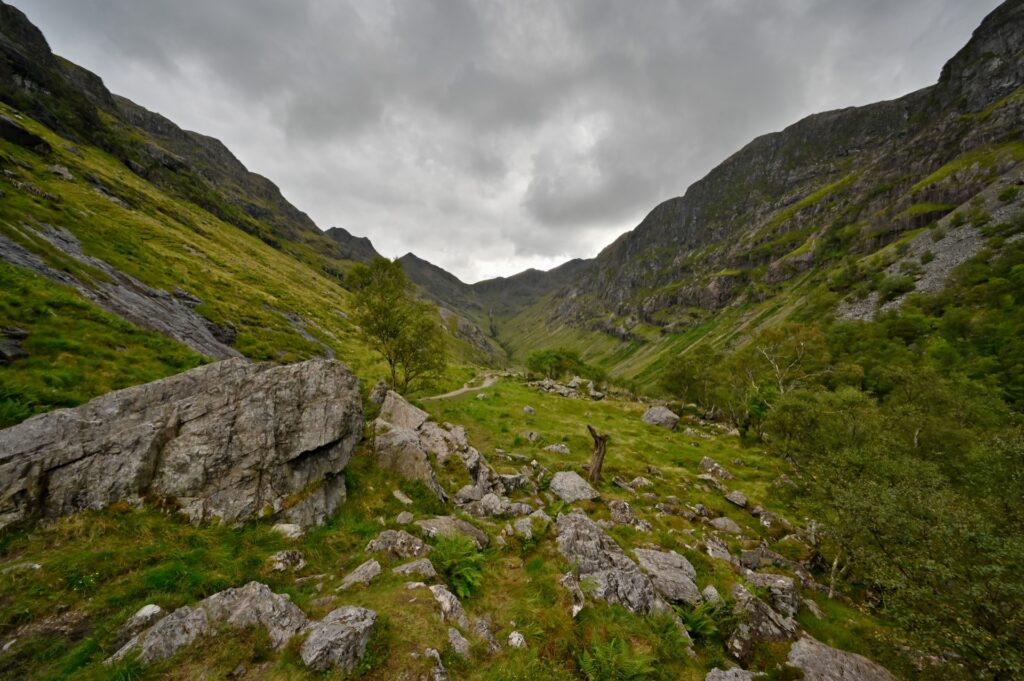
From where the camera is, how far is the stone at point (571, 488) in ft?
74.1

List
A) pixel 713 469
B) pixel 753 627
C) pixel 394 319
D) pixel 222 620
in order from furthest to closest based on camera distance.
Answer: pixel 394 319
pixel 713 469
pixel 753 627
pixel 222 620

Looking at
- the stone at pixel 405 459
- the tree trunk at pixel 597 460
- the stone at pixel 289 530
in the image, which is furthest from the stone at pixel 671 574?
the stone at pixel 289 530

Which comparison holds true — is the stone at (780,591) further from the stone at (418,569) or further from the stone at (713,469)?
the stone at (713,469)

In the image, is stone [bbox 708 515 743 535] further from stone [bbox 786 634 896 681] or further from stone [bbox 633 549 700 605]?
stone [bbox 786 634 896 681]

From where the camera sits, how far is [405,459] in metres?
19.0

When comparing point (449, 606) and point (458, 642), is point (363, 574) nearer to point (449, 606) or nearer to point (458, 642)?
point (449, 606)

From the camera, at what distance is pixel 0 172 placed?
4012 cm

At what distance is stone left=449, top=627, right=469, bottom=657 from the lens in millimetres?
9958

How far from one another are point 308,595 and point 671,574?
14005mm

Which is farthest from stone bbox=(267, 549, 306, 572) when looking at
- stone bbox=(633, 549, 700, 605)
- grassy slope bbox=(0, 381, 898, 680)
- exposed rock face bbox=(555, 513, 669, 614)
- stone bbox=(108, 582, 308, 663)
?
stone bbox=(633, 549, 700, 605)

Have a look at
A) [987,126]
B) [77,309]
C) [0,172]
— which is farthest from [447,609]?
[987,126]

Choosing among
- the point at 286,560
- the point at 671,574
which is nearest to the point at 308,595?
the point at 286,560

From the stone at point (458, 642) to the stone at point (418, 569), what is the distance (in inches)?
85.8

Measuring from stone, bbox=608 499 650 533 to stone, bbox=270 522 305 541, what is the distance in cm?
1614
